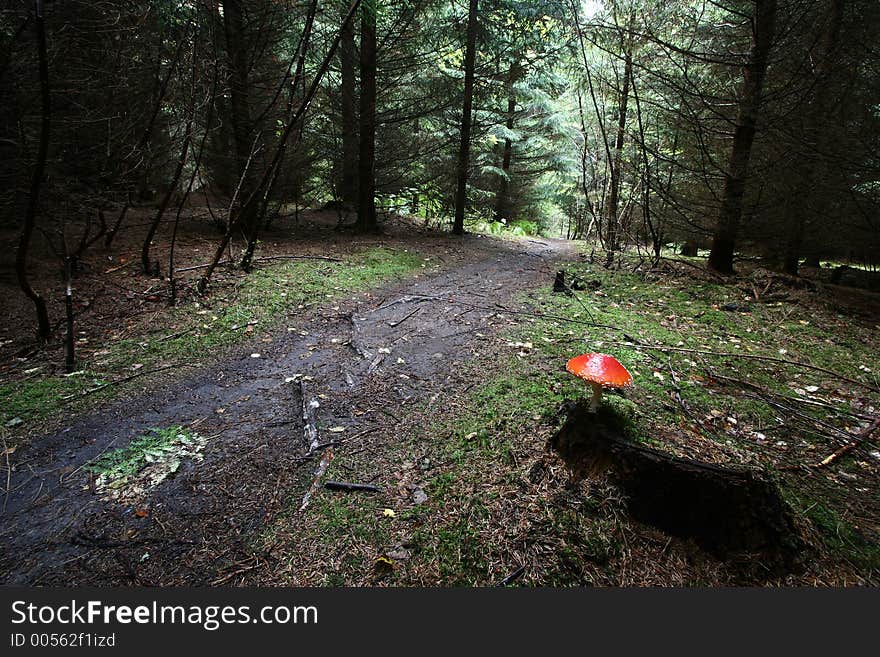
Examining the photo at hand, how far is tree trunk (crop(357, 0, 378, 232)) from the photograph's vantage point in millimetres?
9734

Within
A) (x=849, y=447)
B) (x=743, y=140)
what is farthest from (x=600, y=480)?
(x=743, y=140)

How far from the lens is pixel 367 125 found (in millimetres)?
10016

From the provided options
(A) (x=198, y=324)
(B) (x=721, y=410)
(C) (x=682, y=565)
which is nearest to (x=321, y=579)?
(C) (x=682, y=565)

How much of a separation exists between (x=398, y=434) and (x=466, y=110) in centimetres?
1170

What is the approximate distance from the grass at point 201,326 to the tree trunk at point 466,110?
586 cm

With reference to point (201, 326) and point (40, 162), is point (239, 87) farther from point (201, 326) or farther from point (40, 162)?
point (201, 326)

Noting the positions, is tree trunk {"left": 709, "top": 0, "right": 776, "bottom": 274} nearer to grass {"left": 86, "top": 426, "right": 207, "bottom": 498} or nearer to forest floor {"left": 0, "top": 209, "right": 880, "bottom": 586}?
forest floor {"left": 0, "top": 209, "right": 880, "bottom": 586}

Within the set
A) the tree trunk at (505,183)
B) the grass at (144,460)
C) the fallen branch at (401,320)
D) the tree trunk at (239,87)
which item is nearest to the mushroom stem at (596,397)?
the grass at (144,460)

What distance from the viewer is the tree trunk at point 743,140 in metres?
5.96

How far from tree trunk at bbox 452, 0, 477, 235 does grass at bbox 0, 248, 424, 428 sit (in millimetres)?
5858

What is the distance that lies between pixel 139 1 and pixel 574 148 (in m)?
14.4

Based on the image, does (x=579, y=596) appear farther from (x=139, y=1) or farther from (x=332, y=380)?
(x=139, y=1)

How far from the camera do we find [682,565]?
1.85m

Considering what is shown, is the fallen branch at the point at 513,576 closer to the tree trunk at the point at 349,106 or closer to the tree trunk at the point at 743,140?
the tree trunk at the point at 743,140
